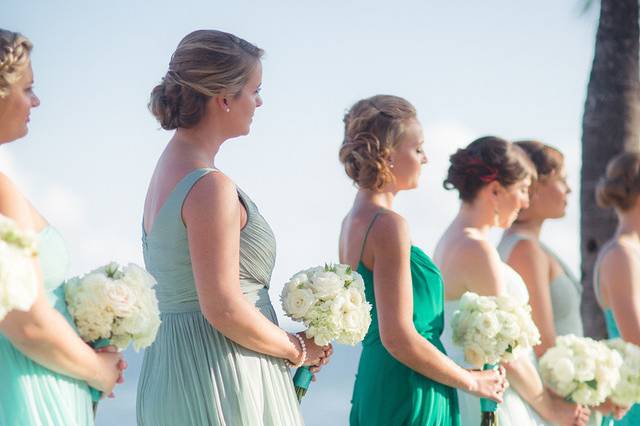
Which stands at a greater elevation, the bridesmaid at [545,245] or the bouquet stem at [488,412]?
the bridesmaid at [545,245]

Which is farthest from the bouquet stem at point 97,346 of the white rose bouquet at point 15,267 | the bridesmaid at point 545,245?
Result: the bridesmaid at point 545,245

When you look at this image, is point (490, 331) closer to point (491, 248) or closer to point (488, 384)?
point (488, 384)

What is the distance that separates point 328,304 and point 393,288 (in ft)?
1.72

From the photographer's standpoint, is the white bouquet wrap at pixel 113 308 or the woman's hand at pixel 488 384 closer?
the white bouquet wrap at pixel 113 308

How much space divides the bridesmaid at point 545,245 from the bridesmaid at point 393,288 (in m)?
1.16

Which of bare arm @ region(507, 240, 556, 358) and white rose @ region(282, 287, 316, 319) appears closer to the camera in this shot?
white rose @ region(282, 287, 316, 319)

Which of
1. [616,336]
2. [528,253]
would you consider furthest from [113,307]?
[616,336]

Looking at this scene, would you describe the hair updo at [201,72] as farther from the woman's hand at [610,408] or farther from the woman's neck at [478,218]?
the woman's hand at [610,408]

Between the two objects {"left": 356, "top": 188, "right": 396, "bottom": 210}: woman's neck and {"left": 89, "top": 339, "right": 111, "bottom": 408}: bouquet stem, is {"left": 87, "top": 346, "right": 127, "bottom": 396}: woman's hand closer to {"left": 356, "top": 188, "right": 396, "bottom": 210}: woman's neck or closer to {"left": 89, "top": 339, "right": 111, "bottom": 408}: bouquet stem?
{"left": 89, "top": 339, "right": 111, "bottom": 408}: bouquet stem

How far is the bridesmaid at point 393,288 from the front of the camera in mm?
4316

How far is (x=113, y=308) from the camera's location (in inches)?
124

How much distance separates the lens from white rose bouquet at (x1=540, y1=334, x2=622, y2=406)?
524 centimetres

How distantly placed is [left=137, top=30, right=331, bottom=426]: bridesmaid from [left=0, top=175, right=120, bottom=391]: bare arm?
1.65ft

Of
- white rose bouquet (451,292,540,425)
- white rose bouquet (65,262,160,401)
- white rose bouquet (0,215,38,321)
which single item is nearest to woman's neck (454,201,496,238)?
white rose bouquet (451,292,540,425)
